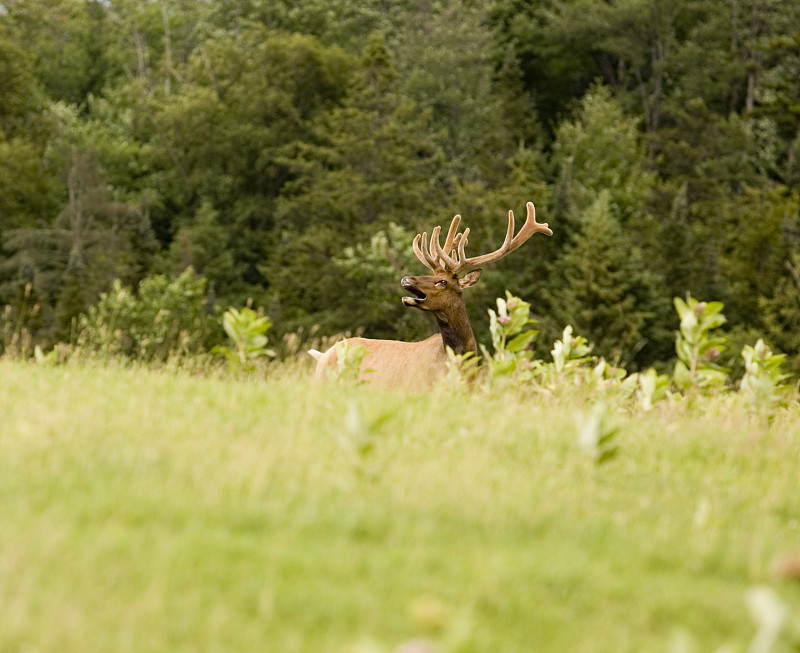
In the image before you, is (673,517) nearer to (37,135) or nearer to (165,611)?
(165,611)

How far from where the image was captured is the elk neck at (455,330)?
437 inches

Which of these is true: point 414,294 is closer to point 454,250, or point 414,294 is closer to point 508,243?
point 454,250

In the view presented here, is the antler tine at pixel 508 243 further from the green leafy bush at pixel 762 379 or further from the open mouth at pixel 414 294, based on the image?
the green leafy bush at pixel 762 379

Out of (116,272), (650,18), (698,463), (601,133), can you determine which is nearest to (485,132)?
(601,133)

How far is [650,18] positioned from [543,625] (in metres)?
68.9

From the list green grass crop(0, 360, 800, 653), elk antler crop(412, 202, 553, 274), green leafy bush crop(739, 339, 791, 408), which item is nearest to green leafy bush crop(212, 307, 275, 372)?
green grass crop(0, 360, 800, 653)

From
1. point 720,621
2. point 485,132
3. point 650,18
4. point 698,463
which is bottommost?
point 485,132

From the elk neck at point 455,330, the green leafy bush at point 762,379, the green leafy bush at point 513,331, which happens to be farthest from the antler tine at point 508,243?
the green leafy bush at point 762,379

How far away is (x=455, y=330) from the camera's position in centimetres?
1117

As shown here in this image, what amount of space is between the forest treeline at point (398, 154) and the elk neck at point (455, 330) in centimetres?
3149

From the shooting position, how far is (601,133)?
60.6m

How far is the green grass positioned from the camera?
4215mm

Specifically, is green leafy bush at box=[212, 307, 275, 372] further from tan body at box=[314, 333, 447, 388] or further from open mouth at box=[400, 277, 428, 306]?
open mouth at box=[400, 277, 428, 306]

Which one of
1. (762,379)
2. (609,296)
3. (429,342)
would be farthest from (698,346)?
(609,296)
